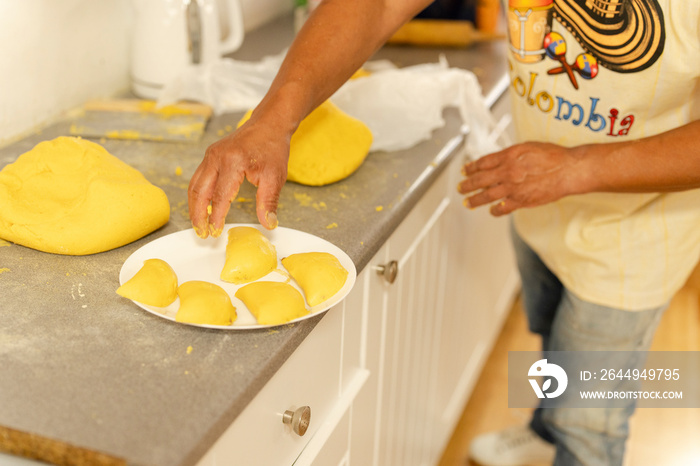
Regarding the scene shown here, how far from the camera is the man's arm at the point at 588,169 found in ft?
2.85

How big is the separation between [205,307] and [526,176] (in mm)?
497

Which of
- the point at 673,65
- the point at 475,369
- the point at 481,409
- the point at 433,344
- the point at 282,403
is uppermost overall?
the point at 673,65

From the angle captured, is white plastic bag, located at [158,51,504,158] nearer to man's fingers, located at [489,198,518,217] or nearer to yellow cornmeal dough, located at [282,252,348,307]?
man's fingers, located at [489,198,518,217]

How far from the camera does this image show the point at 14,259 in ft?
2.59

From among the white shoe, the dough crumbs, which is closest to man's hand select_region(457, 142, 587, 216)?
the dough crumbs

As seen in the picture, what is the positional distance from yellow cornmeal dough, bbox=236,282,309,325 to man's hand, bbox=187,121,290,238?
3.4 inches

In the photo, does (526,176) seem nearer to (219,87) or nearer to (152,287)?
(152,287)

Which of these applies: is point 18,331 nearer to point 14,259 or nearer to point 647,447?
point 14,259

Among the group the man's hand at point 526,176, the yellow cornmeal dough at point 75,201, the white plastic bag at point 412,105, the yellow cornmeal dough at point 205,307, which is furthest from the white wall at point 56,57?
the man's hand at point 526,176

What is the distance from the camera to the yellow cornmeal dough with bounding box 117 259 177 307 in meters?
0.68

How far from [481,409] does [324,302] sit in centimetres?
128

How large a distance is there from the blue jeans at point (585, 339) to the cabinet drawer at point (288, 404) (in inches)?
19.1

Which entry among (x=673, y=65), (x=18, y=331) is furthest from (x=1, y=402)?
(x=673, y=65)
